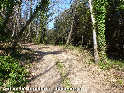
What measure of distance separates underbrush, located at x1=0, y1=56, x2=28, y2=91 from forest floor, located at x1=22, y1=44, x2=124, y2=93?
56 cm

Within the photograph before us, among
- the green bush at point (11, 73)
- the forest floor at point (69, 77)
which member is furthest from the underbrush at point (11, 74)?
the forest floor at point (69, 77)

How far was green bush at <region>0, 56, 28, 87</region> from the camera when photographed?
14438mm

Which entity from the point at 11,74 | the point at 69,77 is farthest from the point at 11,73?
the point at 69,77

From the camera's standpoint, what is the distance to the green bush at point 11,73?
14.4 meters

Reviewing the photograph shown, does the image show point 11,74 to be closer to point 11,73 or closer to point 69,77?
point 11,73

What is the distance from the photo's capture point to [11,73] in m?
15.2

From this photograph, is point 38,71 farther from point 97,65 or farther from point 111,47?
point 111,47

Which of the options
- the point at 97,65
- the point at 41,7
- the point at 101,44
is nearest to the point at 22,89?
the point at 41,7

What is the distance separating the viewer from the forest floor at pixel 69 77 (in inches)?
569

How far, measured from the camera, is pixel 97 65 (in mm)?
21891

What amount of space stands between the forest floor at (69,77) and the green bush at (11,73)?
0.59 m

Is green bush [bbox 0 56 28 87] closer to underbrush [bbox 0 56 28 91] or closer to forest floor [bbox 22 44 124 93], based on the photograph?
underbrush [bbox 0 56 28 91]

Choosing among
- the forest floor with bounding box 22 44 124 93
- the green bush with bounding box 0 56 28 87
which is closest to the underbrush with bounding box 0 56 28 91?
the green bush with bounding box 0 56 28 87

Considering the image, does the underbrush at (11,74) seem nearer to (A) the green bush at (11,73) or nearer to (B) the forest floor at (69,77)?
(A) the green bush at (11,73)
